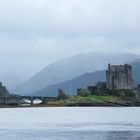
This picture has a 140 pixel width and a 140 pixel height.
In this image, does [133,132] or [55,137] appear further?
[133,132]

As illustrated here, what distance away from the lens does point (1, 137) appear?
105 metres

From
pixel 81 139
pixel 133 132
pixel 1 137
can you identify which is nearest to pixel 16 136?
pixel 1 137

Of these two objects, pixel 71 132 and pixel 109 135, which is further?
pixel 71 132

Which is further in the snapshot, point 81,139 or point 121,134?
point 121,134

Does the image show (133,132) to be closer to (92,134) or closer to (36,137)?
(92,134)

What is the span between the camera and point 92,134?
11069cm

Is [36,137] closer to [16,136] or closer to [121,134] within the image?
[16,136]

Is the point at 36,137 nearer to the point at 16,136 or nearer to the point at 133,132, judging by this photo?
the point at 16,136

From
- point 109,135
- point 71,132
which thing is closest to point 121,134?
point 109,135

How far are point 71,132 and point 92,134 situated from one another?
6.41 metres

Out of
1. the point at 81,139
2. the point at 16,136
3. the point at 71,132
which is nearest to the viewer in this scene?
the point at 81,139

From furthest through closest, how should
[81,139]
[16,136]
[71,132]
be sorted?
[71,132] < [16,136] < [81,139]

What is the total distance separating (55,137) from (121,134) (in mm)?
11827

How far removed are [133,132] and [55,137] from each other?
15.5 m
